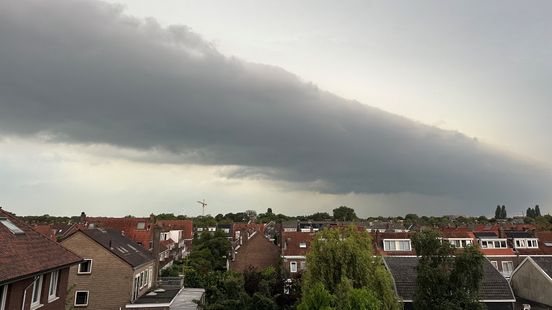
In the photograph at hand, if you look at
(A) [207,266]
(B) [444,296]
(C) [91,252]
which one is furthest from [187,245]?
(B) [444,296]

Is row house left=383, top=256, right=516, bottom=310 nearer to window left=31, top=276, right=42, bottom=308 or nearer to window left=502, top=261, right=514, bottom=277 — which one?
window left=502, top=261, right=514, bottom=277

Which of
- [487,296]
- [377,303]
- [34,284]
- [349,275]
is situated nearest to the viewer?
[377,303]

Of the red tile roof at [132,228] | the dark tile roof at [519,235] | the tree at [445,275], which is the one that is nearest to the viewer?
the tree at [445,275]

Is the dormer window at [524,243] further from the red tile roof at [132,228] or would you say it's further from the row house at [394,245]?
the red tile roof at [132,228]

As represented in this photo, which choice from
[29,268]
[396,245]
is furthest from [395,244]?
[29,268]

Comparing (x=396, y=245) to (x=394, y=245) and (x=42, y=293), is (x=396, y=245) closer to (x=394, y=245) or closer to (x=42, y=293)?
(x=394, y=245)

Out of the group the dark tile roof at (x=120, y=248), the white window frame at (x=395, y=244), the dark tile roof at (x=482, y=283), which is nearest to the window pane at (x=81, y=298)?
the dark tile roof at (x=120, y=248)

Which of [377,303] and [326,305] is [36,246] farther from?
[377,303]
